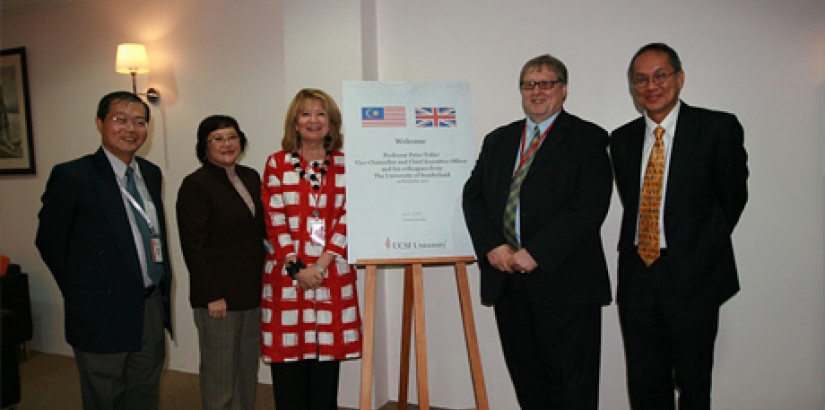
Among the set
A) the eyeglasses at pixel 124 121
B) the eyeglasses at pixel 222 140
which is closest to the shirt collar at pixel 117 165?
the eyeglasses at pixel 124 121

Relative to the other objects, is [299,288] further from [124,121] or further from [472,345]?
[124,121]

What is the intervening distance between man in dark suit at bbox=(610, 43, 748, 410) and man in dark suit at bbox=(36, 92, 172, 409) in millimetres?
2012

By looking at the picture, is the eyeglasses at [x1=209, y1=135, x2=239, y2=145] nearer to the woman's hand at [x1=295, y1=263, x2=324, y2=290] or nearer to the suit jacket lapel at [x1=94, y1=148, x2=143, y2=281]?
the suit jacket lapel at [x1=94, y1=148, x2=143, y2=281]

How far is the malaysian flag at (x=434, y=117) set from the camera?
251 centimetres

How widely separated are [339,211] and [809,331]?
2.32 meters

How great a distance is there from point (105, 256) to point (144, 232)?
0.18 m

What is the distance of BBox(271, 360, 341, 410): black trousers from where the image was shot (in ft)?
7.88

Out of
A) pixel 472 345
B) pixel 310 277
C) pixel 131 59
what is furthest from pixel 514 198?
pixel 131 59

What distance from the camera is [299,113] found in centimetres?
238

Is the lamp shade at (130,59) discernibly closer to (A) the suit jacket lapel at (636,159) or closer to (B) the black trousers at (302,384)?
(B) the black trousers at (302,384)

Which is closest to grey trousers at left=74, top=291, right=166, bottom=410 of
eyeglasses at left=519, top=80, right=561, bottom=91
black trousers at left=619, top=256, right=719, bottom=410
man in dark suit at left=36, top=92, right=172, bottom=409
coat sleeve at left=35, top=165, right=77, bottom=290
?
man in dark suit at left=36, top=92, right=172, bottom=409

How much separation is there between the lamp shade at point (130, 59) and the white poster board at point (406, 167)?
7.35 feet

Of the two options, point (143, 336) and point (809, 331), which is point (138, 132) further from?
point (809, 331)

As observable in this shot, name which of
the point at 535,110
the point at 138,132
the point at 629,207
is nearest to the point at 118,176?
the point at 138,132
